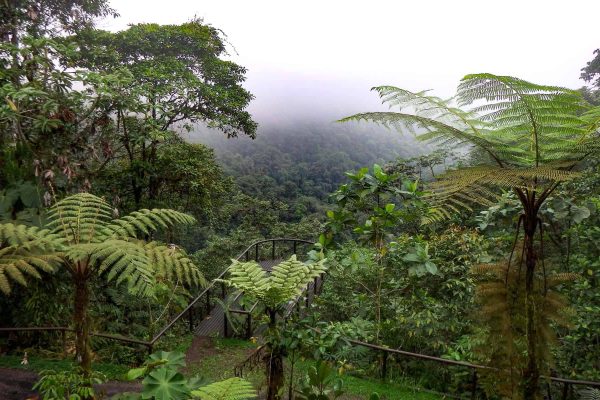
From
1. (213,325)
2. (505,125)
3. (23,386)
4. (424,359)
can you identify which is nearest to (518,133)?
(505,125)

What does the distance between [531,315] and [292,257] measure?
183cm

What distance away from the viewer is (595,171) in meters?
5.70

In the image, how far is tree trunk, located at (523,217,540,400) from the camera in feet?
8.34

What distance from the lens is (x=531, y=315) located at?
254 centimetres

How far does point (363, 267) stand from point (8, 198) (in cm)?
485

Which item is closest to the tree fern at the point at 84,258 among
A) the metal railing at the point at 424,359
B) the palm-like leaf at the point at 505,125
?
the metal railing at the point at 424,359

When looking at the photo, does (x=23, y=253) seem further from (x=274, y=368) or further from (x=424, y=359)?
(x=424, y=359)

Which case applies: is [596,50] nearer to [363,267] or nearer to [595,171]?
[595,171]

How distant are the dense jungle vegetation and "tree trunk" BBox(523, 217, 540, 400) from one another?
13 mm

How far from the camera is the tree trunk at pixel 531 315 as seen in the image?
8.34 feet

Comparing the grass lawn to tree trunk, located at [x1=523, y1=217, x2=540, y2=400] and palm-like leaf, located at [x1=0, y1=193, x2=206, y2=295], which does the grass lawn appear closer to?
palm-like leaf, located at [x1=0, y1=193, x2=206, y2=295]

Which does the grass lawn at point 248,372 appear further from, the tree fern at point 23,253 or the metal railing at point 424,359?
the tree fern at point 23,253

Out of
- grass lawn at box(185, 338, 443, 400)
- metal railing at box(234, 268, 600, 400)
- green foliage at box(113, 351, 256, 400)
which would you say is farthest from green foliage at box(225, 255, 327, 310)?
grass lawn at box(185, 338, 443, 400)

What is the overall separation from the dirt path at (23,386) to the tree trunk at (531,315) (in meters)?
3.79
